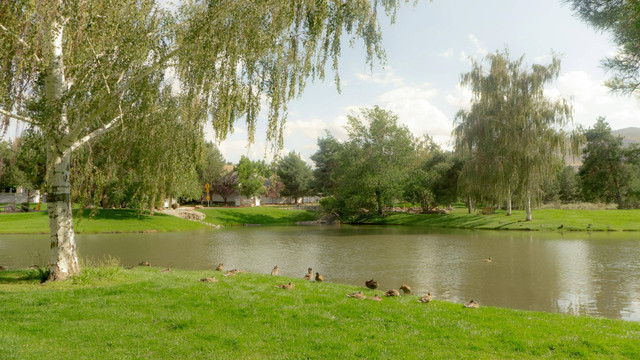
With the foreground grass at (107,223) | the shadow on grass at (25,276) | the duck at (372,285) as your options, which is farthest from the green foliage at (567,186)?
the shadow on grass at (25,276)

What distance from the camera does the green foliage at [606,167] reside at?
51.5 m

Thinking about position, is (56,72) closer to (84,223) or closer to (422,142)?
(84,223)

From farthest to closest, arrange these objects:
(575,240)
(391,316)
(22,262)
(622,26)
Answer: (575,240)
(22,262)
(622,26)
(391,316)

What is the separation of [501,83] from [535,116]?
4194mm

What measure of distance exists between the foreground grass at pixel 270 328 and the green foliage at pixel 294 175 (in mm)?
65102

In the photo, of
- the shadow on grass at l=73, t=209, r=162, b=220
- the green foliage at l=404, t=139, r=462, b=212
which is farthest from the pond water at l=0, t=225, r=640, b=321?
the green foliage at l=404, t=139, r=462, b=212

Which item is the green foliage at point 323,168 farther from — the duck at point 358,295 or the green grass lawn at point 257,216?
the duck at point 358,295

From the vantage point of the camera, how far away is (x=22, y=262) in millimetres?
16562

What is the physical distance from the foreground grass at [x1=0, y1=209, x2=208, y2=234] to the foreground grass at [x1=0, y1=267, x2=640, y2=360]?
2568cm

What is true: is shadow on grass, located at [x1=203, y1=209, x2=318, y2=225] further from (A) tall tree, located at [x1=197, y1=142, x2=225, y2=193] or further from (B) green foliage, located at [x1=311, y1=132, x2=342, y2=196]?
(B) green foliage, located at [x1=311, y1=132, x2=342, y2=196]

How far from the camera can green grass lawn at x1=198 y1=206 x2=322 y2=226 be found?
46.3m

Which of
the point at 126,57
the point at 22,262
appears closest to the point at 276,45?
the point at 126,57

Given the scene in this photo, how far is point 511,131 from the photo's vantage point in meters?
33.8

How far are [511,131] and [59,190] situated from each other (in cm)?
3348
